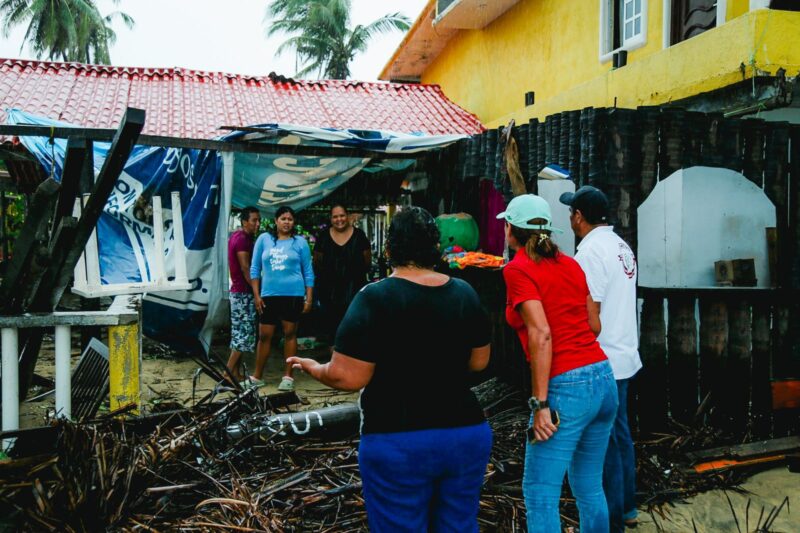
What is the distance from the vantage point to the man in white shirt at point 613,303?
3180 millimetres

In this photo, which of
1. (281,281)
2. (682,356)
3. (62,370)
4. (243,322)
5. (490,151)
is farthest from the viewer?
(243,322)

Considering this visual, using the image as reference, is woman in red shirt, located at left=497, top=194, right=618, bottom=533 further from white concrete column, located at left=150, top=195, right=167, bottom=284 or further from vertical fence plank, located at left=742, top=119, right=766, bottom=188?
white concrete column, located at left=150, top=195, right=167, bottom=284

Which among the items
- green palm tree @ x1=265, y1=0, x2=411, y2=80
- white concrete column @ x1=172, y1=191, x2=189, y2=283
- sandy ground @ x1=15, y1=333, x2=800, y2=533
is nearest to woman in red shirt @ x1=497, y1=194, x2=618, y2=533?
sandy ground @ x1=15, y1=333, x2=800, y2=533

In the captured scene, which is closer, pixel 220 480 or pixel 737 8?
pixel 220 480

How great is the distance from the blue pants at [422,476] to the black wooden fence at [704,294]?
290cm

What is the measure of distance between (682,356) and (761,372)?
72cm

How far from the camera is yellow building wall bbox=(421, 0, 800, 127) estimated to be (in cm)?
570

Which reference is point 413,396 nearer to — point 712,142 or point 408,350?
point 408,350

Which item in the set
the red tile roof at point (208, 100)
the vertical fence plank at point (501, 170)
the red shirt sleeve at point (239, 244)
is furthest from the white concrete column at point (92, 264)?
the red tile roof at point (208, 100)

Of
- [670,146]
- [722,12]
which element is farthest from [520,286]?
[722,12]

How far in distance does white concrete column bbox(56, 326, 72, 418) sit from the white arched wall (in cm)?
493

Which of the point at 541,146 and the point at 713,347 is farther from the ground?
the point at 541,146

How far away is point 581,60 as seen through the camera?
9.52 meters

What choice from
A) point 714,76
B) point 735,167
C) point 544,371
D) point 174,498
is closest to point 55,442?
point 174,498
